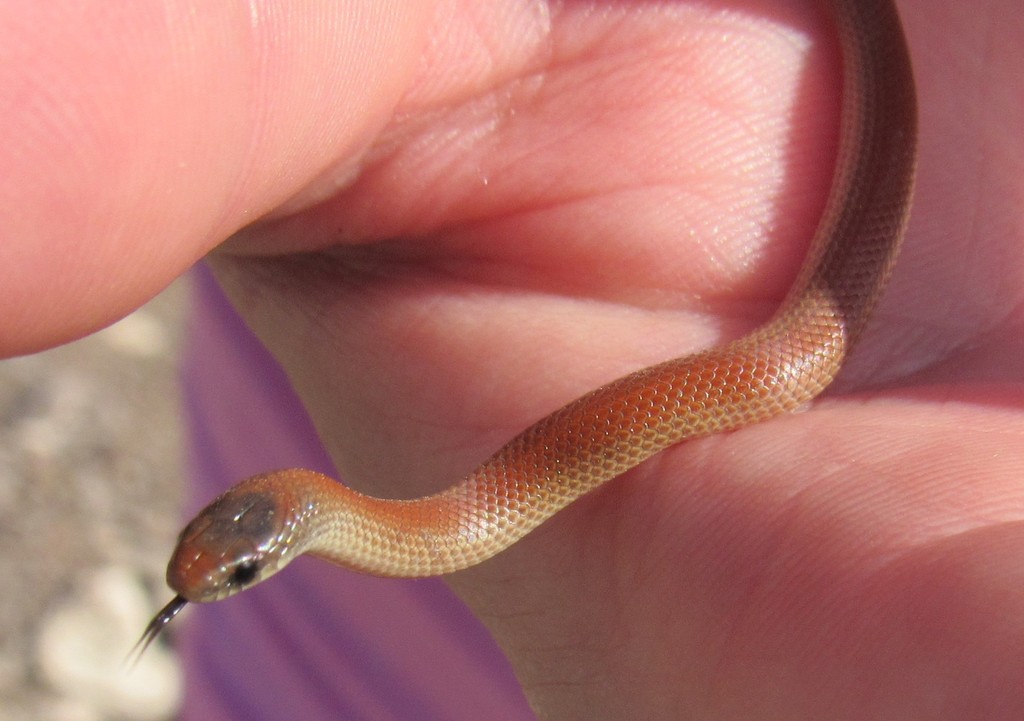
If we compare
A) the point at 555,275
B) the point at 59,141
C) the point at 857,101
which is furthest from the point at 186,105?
the point at 857,101

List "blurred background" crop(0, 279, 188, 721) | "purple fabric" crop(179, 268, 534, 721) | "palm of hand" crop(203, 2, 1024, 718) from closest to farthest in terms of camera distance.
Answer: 1. "palm of hand" crop(203, 2, 1024, 718)
2. "purple fabric" crop(179, 268, 534, 721)
3. "blurred background" crop(0, 279, 188, 721)

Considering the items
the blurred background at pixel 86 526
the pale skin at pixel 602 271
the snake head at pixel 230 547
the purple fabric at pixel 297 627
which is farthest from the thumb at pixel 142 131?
the blurred background at pixel 86 526

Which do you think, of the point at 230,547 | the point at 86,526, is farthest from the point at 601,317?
the point at 86,526

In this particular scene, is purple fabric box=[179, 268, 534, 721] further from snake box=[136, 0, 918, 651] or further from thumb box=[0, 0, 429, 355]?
thumb box=[0, 0, 429, 355]

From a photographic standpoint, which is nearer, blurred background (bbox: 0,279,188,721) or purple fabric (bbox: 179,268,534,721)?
purple fabric (bbox: 179,268,534,721)

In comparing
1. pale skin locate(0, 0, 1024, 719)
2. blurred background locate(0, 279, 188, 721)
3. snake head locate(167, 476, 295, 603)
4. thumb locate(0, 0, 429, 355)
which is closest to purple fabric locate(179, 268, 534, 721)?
pale skin locate(0, 0, 1024, 719)

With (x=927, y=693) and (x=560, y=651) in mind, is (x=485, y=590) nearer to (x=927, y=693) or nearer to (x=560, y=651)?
(x=560, y=651)

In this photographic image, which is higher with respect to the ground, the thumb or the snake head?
the thumb
